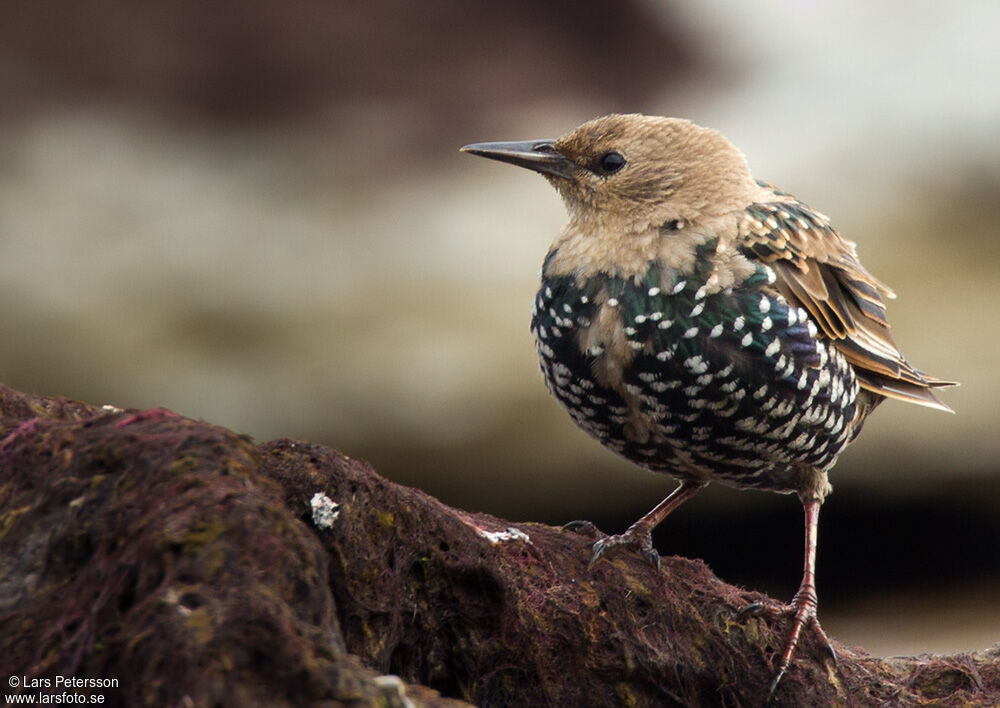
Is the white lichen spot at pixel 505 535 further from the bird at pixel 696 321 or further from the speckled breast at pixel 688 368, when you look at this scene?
the speckled breast at pixel 688 368

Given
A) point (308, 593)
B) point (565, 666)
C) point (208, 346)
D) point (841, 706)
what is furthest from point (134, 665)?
point (208, 346)

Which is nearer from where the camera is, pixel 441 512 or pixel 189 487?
pixel 189 487

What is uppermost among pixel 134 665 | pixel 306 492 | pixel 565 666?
pixel 306 492

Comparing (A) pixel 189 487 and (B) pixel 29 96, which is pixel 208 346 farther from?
(A) pixel 189 487

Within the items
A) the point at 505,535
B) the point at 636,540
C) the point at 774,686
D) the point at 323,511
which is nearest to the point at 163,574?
the point at 323,511

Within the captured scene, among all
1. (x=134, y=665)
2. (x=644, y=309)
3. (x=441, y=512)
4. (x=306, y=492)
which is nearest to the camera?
(x=134, y=665)

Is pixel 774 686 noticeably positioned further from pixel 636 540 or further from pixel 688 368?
pixel 688 368
